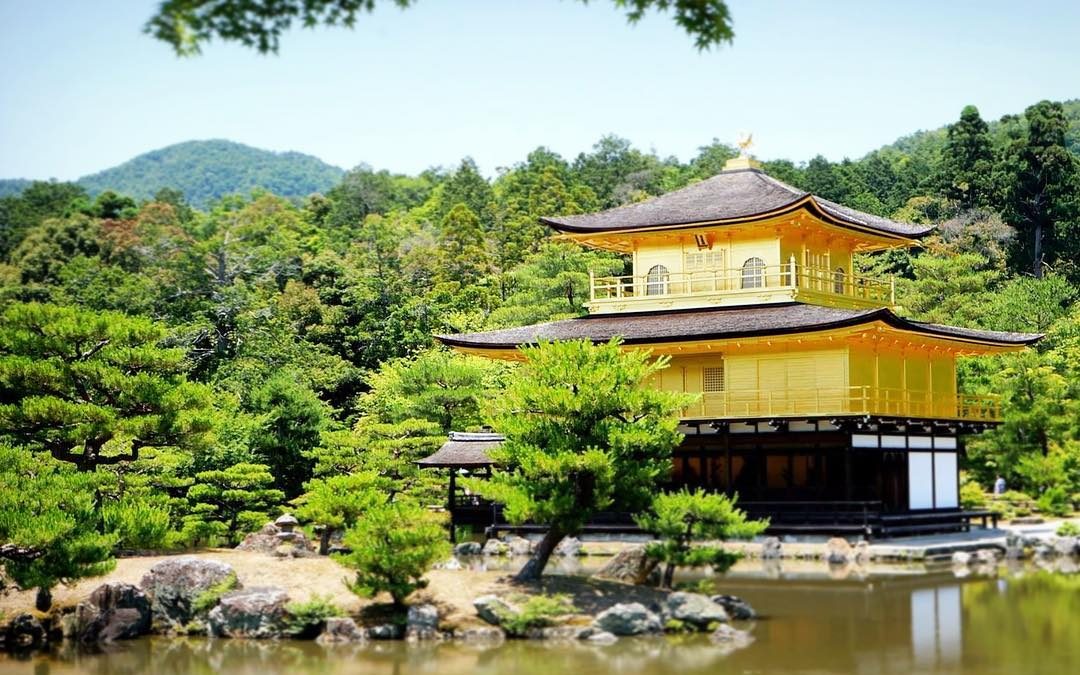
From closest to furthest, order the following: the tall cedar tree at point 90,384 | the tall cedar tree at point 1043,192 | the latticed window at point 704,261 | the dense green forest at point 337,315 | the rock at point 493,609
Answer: the rock at point 493,609 < the tall cedar tree at point 90,384 < the dense green forest at point 337,315 < the latticed window at point 704,261 < the tall cedar tree at point 1043,192

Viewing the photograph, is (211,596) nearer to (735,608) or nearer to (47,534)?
(47,534)

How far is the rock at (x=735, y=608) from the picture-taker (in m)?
18.0

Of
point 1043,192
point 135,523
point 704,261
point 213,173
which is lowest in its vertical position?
point 135,523

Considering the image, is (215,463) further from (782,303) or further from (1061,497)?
(1061,497)

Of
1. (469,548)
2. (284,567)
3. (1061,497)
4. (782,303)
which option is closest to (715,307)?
(782,303)

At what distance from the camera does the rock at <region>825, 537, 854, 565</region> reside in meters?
25.4

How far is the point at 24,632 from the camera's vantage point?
17.4m

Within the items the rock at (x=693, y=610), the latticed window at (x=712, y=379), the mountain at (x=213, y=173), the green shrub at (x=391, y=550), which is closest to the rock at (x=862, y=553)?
the latticed window at (x=712, y=379)

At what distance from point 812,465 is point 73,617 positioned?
668 inches

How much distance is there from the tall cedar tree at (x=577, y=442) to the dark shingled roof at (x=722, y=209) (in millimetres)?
11478

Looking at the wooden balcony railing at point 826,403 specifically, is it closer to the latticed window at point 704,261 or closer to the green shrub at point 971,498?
the green shrub at point 971,498

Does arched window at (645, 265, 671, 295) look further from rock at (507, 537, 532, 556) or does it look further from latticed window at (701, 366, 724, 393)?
rock at (507, 537, 532, 556)

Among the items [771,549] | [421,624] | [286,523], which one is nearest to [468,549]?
[286,523]

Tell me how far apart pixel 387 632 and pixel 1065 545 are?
54.2 feet
